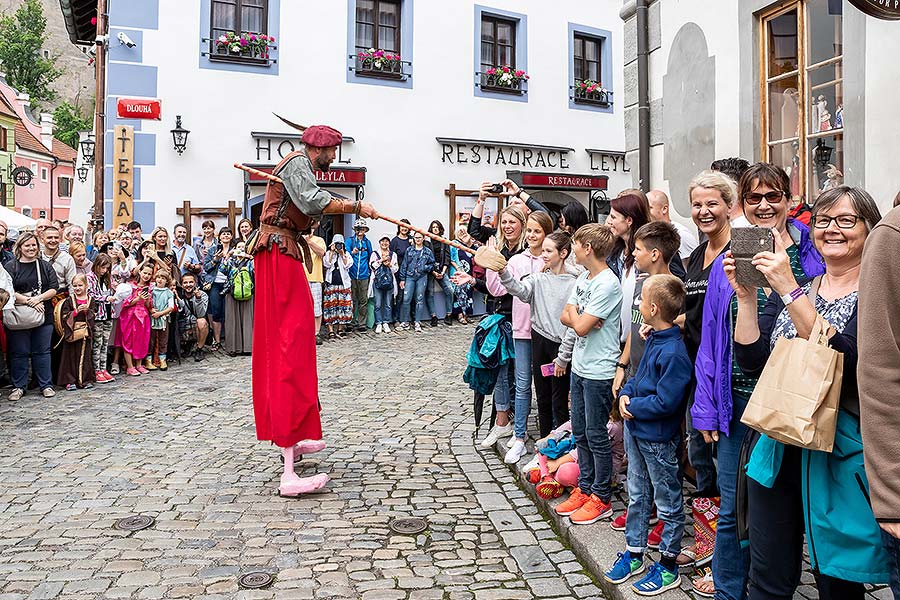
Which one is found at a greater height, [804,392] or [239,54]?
[239,54]

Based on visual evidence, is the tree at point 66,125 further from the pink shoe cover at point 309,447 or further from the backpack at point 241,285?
the pink shoe cover at point 309,447

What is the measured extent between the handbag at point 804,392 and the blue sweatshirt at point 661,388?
3.48ft

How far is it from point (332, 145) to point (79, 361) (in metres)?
5.37

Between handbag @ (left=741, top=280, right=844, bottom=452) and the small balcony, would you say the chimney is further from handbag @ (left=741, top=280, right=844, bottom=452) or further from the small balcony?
handbag @ (left=741, top=280, right=844, bottom=452)

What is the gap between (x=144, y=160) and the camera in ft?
42.1

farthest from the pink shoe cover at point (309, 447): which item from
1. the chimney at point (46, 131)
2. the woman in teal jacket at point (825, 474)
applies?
the chimney at point (46, 131)

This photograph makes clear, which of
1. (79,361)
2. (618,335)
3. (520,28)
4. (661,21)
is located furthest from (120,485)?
(520,28)

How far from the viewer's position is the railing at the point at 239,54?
43.1 ft

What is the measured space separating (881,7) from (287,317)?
374 centimetres

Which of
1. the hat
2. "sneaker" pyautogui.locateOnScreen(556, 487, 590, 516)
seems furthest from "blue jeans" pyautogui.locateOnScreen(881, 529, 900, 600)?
the hat

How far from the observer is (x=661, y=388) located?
132 inches

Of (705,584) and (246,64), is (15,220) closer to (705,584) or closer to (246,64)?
(246,64)

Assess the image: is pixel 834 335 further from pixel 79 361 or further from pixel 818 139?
pixel 79 361

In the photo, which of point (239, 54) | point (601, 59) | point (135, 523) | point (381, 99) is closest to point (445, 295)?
point (381, 99)
